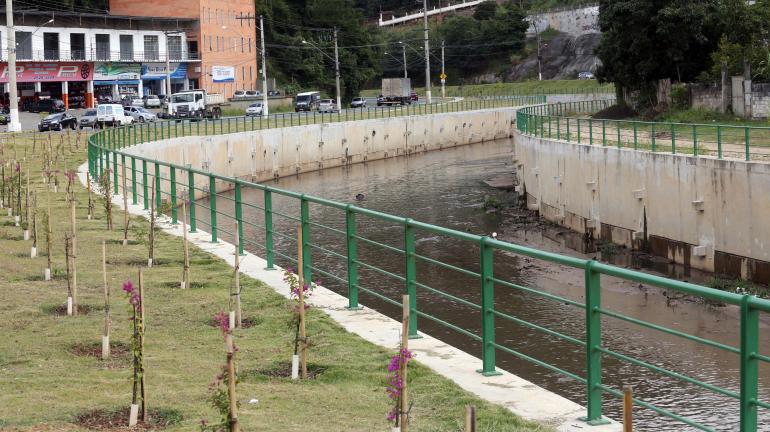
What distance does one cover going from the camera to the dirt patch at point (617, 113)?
60588 mm

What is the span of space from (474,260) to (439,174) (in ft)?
89.4

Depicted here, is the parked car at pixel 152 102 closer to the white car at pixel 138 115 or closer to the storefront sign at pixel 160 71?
the storefront sign at pixel 160 71

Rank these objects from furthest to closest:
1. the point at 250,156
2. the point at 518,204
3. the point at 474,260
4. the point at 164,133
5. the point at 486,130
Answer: the point at 486,130 → the point at 250,156 → the point at 164,133 → the point at 518,204 → the point at 474,260

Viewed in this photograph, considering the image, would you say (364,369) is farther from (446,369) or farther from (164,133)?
(164,133)

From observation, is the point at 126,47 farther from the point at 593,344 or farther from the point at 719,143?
the point at 593,344

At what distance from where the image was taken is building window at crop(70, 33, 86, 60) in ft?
285

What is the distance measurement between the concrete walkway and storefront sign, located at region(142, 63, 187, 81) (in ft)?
259

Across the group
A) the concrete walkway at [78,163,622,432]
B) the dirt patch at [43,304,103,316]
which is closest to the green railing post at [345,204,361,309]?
the concrete walkway at [78,163,622,432]

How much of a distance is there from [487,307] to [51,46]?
80835 millimetres

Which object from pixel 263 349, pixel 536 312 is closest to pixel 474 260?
pixel 536 312

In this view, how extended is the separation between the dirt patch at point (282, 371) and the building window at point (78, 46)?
7960cm

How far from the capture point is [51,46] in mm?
85875

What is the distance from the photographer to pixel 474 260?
30.0m

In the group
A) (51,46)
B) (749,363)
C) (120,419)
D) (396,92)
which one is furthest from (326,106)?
(749,363)
